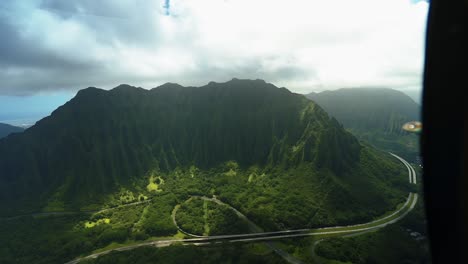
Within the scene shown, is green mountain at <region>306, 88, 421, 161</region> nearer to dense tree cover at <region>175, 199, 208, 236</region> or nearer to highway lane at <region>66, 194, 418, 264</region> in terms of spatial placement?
highway lane at <region>66, 194, 418, 264</region>

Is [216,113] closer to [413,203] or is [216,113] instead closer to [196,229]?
[196,229]

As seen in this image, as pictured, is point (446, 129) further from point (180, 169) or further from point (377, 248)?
point (180, 169)

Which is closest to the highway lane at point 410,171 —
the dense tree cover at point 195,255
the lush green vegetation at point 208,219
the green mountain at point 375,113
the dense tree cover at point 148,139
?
the green mountain at point 375,113

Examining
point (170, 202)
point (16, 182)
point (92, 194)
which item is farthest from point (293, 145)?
point (16, 182)

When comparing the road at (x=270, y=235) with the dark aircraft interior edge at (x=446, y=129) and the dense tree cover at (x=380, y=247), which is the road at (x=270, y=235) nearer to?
the dense tree cover at (x=380, y=247)

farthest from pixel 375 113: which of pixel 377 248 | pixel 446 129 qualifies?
pixel 446 129

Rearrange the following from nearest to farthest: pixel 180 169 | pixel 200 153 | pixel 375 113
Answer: pixel 180 169, pixel 200 153, pixel 375 113
